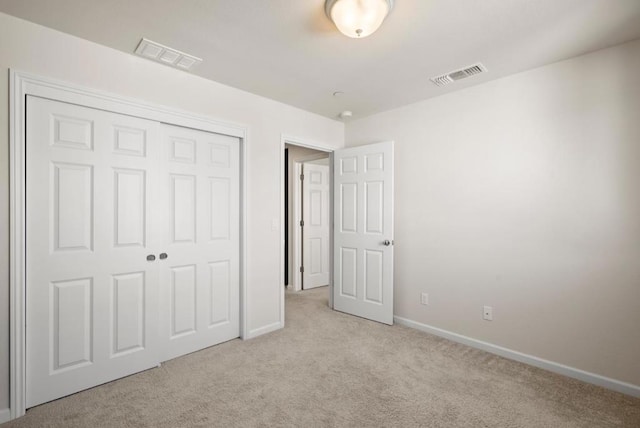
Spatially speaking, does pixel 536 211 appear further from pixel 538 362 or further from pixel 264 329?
pixel 264 329

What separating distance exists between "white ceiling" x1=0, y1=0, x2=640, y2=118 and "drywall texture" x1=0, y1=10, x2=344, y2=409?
0.36 feet

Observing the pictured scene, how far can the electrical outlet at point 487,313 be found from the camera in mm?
2812

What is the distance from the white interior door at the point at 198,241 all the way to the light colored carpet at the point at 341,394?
0.24 m

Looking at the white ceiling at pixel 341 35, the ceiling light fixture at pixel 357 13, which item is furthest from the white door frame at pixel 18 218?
the ceiling light fixture at pixel 357 13

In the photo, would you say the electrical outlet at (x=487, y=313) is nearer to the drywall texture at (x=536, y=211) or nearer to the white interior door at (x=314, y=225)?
the drywall texture at (x=536, y=211)

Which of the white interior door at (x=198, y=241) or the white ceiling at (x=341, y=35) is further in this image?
the white interior door at (x=198, y=241)

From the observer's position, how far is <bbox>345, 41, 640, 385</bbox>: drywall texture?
87.0 inches

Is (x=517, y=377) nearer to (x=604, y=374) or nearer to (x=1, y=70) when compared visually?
(x=604, y=374)

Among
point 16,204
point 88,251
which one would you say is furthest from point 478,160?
point 16,204

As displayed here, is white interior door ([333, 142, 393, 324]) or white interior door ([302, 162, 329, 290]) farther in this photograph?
white interior door ([302, 162, 329, 290])

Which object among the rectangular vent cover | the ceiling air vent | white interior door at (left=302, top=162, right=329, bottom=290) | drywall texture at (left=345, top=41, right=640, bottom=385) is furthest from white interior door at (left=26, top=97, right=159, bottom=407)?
white interior door at (left=302, top=162, right=329, bottom=290)


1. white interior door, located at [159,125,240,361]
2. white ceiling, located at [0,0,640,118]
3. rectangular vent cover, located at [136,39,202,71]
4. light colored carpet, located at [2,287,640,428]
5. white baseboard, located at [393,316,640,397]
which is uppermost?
white ceiling, located at [0,0,640,118]

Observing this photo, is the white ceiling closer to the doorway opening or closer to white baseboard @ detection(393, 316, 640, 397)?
the doorway opening

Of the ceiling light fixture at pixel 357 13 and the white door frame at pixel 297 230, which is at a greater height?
the ceiling light fixture at pixel 357 13
